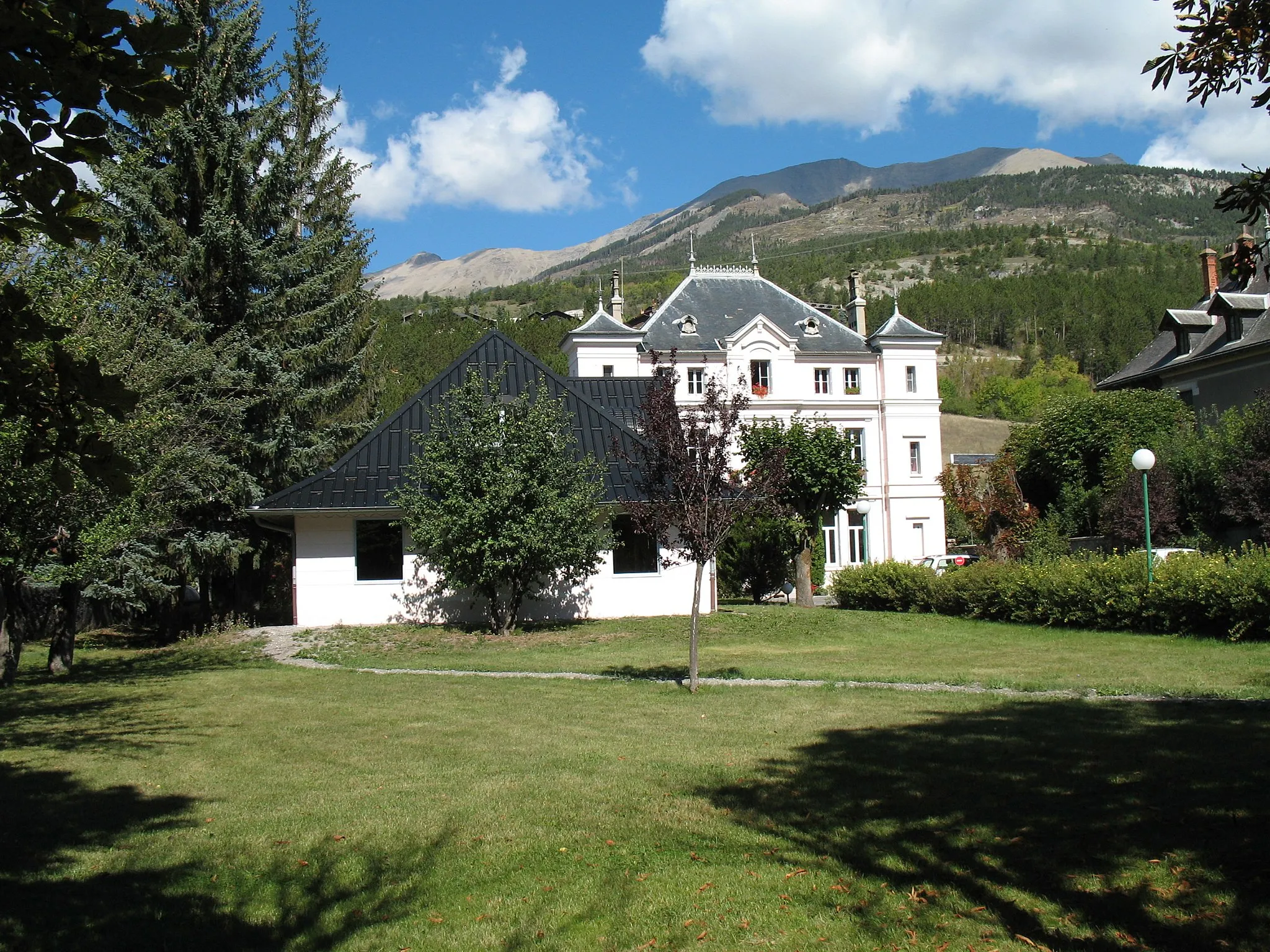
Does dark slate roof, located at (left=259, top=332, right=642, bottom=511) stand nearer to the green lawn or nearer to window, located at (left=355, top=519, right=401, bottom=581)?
window, located at (left=355, top=519, right=401, bottom=581)

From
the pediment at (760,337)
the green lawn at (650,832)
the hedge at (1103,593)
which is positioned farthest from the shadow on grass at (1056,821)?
the pediment at (760,337)

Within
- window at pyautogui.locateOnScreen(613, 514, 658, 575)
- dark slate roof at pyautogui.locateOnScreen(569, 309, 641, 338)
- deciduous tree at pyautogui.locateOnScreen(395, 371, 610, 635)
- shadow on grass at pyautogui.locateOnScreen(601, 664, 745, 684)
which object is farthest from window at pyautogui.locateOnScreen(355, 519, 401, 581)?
dark slate roof at pyautogui.locateOnScreen(569, 309, 641, 338)

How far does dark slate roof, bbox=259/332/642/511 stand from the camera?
22922 mm

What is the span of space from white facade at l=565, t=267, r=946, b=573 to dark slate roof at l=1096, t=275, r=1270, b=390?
7.95 meters

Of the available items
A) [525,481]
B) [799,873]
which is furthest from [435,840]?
[525,481]

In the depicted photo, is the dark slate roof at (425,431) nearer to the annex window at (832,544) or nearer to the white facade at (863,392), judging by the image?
the white facade at (863,392)

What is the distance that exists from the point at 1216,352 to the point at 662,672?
28.2 m

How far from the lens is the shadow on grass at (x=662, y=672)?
48.3ft

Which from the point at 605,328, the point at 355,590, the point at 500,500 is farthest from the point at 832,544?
the point at 500,500

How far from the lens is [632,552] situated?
24.9 metres

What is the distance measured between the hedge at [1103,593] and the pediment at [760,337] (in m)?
18.1

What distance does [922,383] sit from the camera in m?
45.8

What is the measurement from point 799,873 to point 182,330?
2198 cm

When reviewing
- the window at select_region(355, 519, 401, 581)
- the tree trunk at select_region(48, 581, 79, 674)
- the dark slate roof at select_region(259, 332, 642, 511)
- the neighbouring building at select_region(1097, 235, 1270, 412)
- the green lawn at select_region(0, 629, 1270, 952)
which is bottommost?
the green lawn at select_region(0, 629, 1270, 952)
